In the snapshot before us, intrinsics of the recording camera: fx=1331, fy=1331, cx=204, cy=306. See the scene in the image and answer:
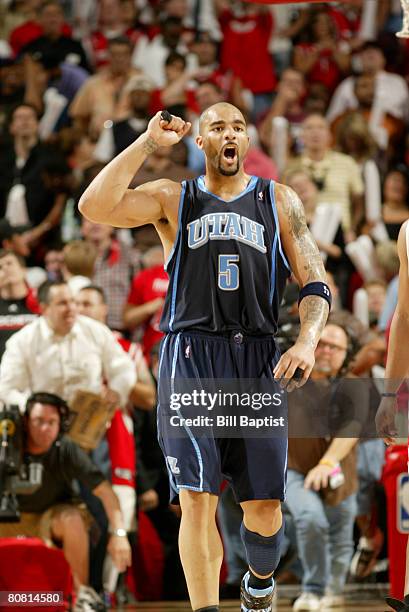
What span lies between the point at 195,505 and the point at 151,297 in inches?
159

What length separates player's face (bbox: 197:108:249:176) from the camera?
Answer: 219 inches

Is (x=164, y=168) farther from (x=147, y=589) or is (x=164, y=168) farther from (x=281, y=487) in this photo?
(x=281, y=487)

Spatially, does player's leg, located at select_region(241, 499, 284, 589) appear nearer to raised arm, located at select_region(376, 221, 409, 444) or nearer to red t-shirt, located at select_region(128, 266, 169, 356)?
raised arm, located at select_region(376, 221, 409, 444)

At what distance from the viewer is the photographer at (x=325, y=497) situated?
7277 mm

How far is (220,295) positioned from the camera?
552cm

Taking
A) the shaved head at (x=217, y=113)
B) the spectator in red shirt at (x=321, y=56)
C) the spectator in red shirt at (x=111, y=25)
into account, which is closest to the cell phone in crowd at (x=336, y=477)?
the shaved head at (x=217, y=113)

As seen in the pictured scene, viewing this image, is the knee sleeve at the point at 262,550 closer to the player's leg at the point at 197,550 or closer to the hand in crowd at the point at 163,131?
the player's leg at the point at 197,550

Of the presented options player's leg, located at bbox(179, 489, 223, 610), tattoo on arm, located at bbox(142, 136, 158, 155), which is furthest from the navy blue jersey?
player's leg, located at bbox(179, 489, 223, 610)

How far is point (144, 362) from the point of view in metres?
8.34

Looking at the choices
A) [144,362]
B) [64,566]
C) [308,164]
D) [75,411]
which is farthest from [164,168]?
[64,566]

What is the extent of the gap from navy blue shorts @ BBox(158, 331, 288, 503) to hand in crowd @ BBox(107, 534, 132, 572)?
193cm

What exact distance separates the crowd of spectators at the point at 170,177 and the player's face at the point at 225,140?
2082 mm

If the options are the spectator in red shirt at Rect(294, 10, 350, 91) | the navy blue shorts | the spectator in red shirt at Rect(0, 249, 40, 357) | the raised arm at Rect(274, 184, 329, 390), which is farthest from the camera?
the spectator in red shirt at Rect(294, 10, 350, 91)

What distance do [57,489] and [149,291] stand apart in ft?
7.24
